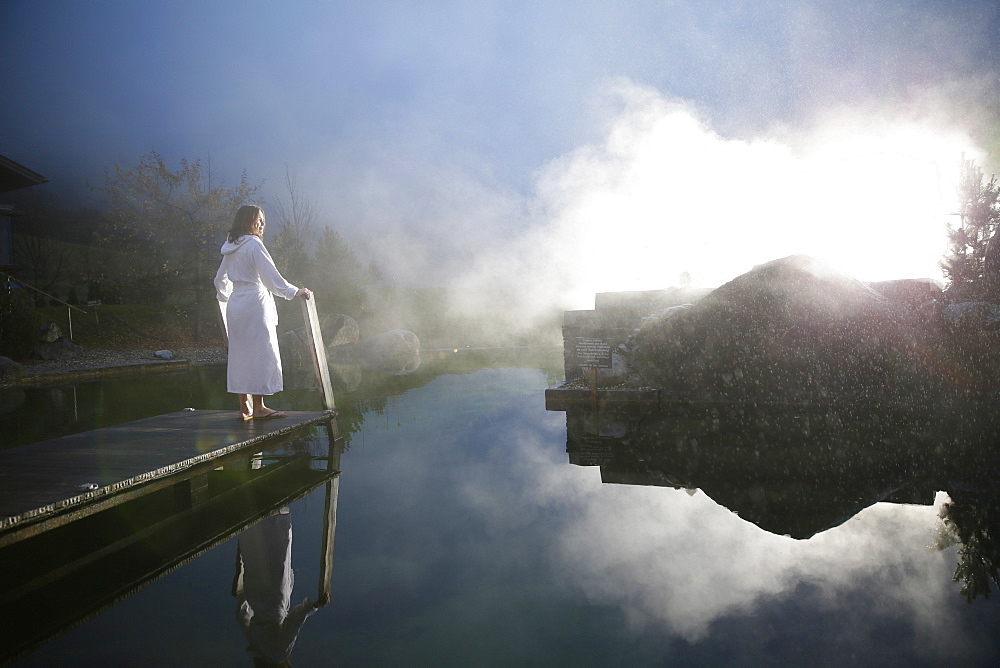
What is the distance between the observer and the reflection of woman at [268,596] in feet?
7.45

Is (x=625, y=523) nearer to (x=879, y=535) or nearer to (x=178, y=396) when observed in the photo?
(x=879, y=535)

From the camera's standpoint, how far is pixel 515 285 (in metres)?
52.0

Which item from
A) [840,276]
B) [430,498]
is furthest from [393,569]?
[840,276]

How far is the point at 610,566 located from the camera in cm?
298

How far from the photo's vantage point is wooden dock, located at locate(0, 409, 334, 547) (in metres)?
2.97

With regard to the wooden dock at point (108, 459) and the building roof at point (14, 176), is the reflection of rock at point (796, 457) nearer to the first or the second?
the wooden dock at point (108, 459)

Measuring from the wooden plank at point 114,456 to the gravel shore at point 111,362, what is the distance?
13.8 metres

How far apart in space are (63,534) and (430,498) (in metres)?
2.61

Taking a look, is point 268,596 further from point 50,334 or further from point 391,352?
point 50,334

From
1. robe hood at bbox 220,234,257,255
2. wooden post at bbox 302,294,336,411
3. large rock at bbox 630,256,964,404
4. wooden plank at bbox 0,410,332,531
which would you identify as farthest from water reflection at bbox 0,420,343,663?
large rock at bbox 630,256,964,404

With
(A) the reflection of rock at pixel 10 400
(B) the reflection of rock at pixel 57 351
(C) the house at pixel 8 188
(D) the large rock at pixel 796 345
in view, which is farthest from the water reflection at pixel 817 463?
(C) the house at pixel 8 188

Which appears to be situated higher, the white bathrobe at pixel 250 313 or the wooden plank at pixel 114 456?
the white bathrobe at pixel 250 313

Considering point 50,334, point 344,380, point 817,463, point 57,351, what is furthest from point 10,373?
point 817,463

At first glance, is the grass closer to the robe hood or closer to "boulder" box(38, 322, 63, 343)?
"boulder" box(38, 322, 63, 343)
